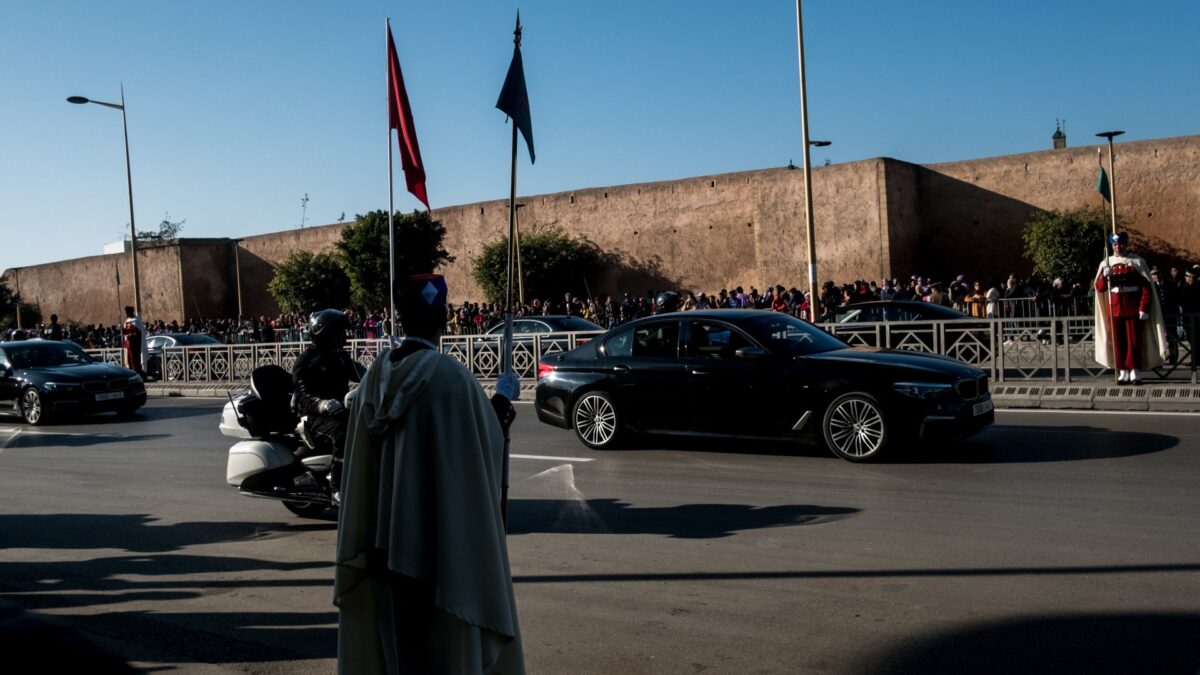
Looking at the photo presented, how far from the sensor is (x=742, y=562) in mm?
6188

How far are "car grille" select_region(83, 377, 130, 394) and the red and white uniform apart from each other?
50.1 ft

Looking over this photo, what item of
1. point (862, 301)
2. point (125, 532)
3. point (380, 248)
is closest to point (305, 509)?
point (125, 532)

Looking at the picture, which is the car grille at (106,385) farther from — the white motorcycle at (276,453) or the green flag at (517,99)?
the green flag at (517,99)

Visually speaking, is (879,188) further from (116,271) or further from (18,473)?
(116,271)

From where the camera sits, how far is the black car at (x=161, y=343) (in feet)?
94.6

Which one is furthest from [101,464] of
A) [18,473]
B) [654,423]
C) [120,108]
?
[120,108]

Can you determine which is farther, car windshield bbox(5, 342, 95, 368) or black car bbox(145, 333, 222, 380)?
black car bbox(145, 333, 222, 380)

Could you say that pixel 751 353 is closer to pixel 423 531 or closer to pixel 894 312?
pixel 423 531

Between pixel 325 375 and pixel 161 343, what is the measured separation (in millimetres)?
27257

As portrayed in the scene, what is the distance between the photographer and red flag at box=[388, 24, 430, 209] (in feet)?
47.4

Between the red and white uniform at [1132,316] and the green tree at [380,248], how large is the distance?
33.3 metres

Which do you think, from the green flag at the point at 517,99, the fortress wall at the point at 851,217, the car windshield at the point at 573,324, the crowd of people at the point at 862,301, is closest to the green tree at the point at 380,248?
the fortress wall at the point at 851,217

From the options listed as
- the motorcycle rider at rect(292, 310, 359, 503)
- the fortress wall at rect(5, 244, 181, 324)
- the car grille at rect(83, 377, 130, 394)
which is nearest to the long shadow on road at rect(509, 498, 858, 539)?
the motorcycle rider at rect(292, 310, 359, 503)

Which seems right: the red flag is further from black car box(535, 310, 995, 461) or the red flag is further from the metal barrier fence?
black car box(535, 310, 995, 461)
